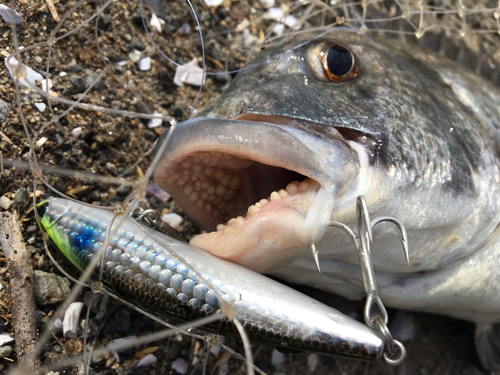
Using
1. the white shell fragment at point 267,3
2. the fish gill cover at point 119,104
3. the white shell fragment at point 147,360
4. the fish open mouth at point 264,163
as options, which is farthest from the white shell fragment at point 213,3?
the white shell fragment at point 147,360

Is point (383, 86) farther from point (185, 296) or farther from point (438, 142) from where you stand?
point (185, 296)

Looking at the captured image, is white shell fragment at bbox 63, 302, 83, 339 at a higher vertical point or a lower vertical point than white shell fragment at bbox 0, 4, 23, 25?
lower

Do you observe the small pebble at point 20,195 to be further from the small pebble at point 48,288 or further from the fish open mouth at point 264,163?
the fish open mouth at point 264,163

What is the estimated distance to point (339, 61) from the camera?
144 cm

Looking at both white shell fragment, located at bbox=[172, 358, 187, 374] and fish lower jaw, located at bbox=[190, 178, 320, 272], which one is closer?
fish lower jaw, located at bbox=[190, 178, 320, 272]

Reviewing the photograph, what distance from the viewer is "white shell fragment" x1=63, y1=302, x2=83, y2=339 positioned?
5.08ft

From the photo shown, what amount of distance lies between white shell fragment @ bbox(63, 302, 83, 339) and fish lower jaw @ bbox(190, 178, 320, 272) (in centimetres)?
67

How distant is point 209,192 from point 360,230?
1.85 ft

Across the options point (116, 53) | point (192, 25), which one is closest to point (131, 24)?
point (116, 53)

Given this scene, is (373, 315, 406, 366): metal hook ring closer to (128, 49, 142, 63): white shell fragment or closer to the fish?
the fish

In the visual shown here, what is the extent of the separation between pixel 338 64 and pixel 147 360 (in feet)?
4.52

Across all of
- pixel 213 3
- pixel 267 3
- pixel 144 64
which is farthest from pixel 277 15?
pixel 144 64

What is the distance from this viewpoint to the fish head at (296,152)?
119 centimetres

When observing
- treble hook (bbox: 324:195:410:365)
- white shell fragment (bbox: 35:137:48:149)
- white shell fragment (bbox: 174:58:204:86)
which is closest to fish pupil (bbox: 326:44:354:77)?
treble hook (bbox: 324:195:410:365)
